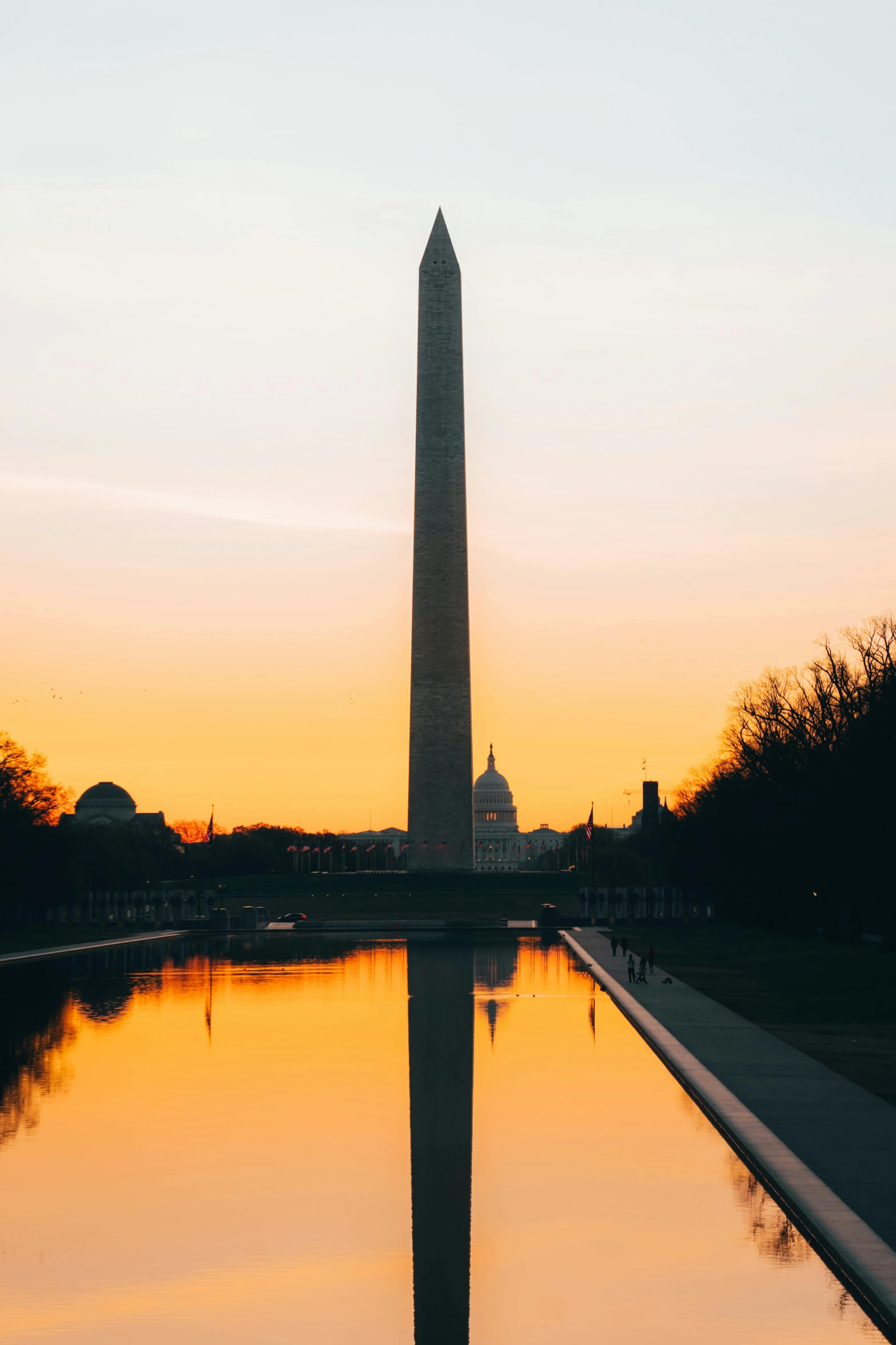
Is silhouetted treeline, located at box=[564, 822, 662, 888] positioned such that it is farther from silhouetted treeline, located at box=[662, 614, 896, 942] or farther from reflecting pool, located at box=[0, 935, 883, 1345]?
reflecting pool, located at box=[0, 935, 883, 1345]

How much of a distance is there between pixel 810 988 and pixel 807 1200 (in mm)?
22947

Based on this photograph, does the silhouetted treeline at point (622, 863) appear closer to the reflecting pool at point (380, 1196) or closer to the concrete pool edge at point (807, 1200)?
the reflecting pool at point (380, 1196)

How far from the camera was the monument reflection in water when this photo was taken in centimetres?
1087

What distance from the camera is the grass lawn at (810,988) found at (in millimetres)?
23438

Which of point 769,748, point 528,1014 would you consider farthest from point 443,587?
point 528,1014

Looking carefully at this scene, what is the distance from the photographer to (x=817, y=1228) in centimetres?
1197

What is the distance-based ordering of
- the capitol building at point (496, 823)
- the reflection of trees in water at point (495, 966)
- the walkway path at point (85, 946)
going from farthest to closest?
1. the capitol building at point (496, 823)
2. the walkway path at point (85, 946)
3. the reflection of trees in water at point (495, 966)

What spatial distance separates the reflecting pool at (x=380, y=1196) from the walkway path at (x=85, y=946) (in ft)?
65.4

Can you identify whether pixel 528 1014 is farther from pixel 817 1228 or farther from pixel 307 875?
pixel 307 875

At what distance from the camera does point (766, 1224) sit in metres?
12.7

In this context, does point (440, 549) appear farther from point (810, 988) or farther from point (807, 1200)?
point (807, 1200)

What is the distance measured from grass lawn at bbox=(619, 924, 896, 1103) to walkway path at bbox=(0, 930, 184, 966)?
1789cm

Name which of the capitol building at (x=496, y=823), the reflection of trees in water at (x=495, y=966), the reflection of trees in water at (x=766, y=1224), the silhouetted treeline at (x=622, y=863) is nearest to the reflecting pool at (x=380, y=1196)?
the reflection of trees in water at (x=766, y=1224)

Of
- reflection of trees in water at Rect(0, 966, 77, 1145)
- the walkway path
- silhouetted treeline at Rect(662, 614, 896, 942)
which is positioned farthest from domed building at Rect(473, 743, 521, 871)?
reflection of trees in water at Rect(0, 966, 77, 1145)
